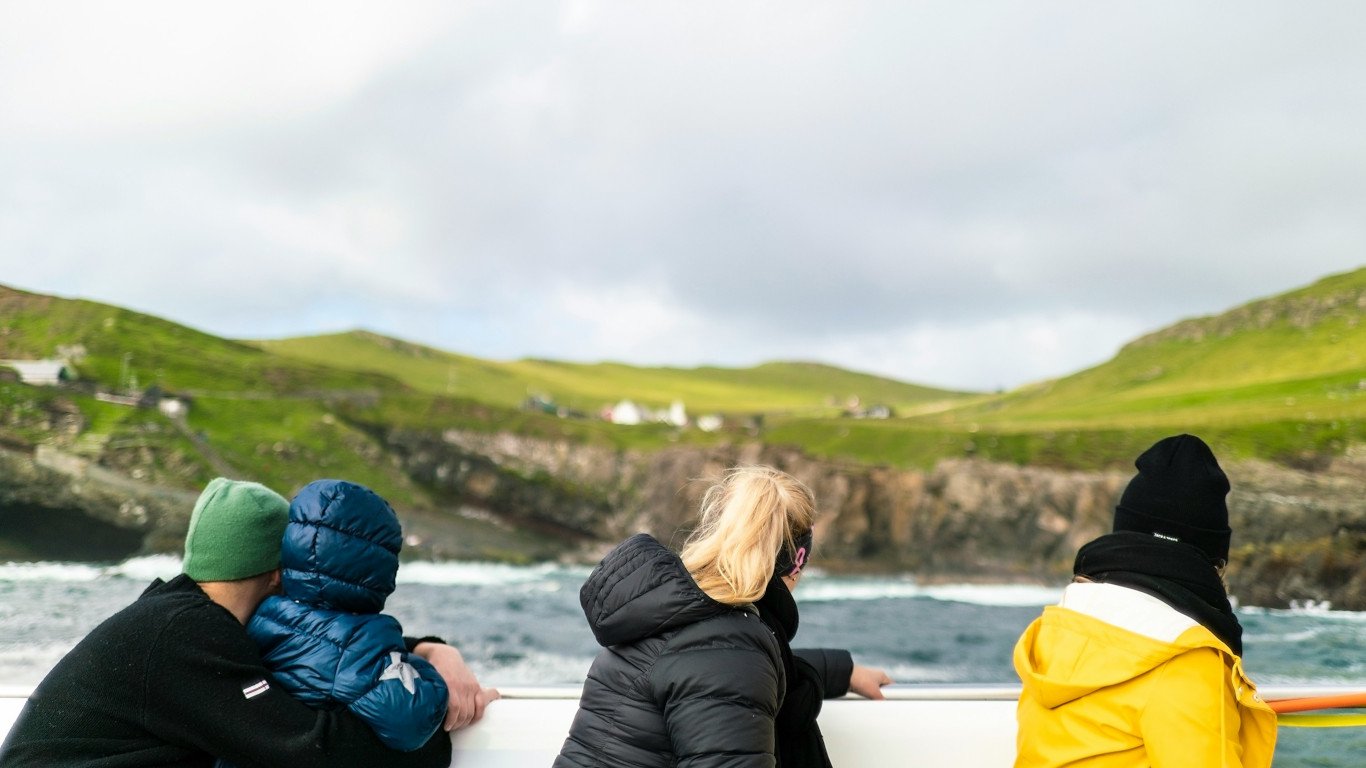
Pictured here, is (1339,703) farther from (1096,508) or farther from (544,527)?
(544,527)

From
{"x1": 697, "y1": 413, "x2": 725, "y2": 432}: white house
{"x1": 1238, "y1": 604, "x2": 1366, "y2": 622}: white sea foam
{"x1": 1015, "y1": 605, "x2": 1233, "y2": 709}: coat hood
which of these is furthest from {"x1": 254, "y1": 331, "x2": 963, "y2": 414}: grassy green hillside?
{"x1": 1015, "y1": 605, "x2": 1233, "y2": 709}: coat hood

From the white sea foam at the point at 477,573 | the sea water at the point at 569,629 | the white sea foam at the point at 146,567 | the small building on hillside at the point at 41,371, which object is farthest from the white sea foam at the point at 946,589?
the small building on hillside at the point at 41,371

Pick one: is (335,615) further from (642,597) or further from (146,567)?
(146,567)

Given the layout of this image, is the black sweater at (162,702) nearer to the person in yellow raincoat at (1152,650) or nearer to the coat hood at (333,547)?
the coat hood at (333,547)

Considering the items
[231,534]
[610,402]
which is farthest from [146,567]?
[610,402]

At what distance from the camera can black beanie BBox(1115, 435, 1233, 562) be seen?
1.50 m

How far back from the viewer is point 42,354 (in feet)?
62.8

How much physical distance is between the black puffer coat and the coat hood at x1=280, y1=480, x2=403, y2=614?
449 mm

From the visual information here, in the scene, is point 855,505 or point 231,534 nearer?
point 231,534

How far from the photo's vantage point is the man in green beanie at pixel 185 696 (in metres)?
1.37

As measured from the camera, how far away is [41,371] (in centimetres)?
1794

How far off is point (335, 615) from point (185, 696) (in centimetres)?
26

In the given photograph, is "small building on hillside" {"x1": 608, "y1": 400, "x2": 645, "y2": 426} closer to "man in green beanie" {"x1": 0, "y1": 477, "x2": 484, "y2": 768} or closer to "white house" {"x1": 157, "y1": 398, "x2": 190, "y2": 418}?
"white house" {"x1": 157, "y1": 398, "x2": 190, "y2": 418}

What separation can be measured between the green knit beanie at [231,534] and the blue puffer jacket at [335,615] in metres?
0.05
